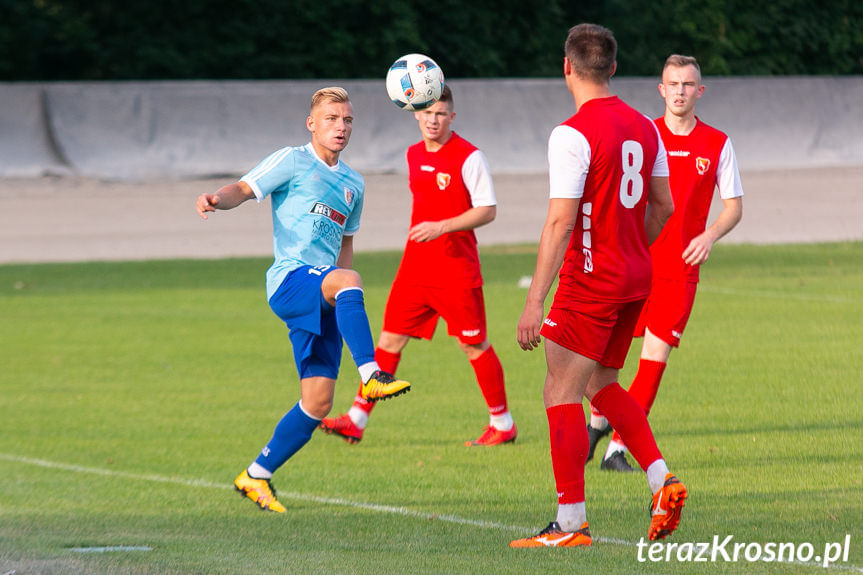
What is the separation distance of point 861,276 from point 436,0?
66.1 ft

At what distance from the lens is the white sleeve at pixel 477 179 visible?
29.2 ft

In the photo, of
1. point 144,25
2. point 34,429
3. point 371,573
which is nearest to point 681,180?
point 371,573

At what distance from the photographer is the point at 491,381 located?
30.0 feet

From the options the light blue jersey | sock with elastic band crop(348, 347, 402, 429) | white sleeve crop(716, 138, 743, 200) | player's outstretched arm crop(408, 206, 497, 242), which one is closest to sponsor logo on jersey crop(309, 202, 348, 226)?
the light blue jersey

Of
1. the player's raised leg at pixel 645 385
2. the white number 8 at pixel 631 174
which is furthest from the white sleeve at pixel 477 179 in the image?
the white number 8 at pixel 631 174

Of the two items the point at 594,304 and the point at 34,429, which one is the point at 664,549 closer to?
the point at 594,304

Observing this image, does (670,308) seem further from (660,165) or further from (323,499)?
(323,499)

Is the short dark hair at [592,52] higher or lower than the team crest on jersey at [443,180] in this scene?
higher

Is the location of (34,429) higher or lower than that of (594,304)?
lower

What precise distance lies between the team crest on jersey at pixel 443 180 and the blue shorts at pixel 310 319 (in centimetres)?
211

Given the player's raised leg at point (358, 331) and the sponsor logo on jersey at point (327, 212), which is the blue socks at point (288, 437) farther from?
the sponsor logo on jersey at point (327, 212)

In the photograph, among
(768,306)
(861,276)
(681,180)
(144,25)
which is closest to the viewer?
(681,180)

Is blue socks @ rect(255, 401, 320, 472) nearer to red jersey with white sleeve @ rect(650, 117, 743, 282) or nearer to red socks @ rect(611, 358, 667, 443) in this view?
red socks @ rect(611, 358, 667, 443)

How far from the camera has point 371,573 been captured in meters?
5.69
